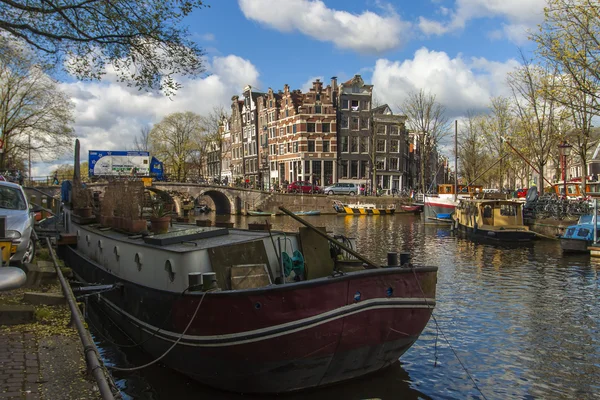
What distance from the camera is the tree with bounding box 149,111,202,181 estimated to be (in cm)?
7700

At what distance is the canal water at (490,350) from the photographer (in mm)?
7926

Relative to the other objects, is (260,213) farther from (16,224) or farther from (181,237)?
(181,237)

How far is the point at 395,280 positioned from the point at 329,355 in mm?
1397

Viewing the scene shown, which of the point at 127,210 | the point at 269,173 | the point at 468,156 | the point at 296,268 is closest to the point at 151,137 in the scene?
the point at 269,173

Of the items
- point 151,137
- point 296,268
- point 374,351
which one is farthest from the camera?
point 151,137

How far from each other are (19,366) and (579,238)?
73.8 ft

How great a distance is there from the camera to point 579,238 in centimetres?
2212

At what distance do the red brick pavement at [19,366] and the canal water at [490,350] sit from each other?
6.47ft

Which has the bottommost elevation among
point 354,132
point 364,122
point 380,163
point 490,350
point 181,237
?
point 490,350

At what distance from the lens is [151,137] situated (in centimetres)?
7819

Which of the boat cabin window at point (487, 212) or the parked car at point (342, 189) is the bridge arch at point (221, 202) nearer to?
the parked car at point (342, 189)

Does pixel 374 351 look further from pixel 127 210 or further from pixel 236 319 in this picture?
pixel 127 210

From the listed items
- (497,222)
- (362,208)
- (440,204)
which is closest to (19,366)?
(497,222)

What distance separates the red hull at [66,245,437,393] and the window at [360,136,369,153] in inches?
2340
